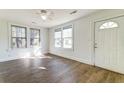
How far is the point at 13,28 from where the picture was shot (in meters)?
5.54

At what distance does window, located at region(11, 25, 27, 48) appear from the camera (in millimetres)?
5566

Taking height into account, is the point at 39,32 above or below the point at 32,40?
above

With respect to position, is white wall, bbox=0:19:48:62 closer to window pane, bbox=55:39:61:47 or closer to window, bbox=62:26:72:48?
window pane, bbox=55:39:61:47

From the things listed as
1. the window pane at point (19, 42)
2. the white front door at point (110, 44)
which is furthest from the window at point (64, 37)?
the window pane at point (19, 42)

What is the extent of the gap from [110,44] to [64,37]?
3.15 m

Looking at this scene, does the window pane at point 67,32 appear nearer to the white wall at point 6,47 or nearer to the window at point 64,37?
the window at point 64,37

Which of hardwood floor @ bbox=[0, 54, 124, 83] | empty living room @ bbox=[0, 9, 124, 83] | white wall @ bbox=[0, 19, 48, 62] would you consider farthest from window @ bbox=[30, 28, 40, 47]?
hardwood floor @ bbox=[0, 54, 124, 83]

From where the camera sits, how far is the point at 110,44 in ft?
10.9

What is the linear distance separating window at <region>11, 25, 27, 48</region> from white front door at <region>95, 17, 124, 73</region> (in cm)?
449

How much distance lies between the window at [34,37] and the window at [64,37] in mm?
1378

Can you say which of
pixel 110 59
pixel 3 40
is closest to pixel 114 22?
pixel 110 59
